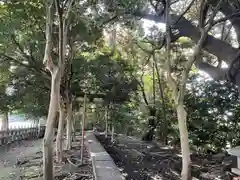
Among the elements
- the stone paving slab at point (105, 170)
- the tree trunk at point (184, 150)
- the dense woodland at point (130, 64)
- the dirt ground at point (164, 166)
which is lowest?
the dirt ground at point (164, 166)

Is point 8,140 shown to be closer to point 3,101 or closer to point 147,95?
point 3,101

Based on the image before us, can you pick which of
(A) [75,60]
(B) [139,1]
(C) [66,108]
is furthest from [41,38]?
(B) [139,1]

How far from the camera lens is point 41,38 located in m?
10.3

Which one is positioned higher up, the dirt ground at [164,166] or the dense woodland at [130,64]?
the dense woodland at [130,64]

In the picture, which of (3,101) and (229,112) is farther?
(3,101)

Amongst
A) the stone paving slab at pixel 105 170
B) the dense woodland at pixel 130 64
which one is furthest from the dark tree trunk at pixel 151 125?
the stone paving slab at pixel 105 170

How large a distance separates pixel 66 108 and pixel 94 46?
9.85 feet

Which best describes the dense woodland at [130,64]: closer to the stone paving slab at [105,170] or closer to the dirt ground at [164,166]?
the dirt ground at [164,166]

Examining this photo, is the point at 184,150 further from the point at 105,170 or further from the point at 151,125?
the point at 151,125

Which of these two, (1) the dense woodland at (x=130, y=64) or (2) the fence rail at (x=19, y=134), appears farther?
(2) the fence rail at (x=19, y=134)

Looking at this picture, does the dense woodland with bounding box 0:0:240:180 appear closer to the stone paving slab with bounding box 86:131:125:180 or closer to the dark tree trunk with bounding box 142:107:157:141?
the dark tree trunk with bounding box 142:107:157:141

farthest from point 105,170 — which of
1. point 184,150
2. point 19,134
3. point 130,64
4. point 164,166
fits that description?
point 19,134

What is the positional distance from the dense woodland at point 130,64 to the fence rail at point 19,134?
5.34ft

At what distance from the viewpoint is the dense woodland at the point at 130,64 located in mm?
6746
